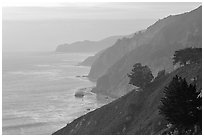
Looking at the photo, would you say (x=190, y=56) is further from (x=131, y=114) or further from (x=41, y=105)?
(x=41, y=105)

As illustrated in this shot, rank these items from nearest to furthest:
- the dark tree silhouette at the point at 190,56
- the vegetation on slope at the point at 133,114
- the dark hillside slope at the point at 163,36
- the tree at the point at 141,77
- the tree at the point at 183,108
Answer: the tree at the point at 183,108, the vegetation on slope at the point at 133,114, the dark tree silhouette at the point at 190,56, the tree at the point at 141,77, the dark hillside slope at the point at 163,36

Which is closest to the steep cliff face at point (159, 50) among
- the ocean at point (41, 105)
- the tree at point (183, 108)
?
the ocean at point (41, 105)

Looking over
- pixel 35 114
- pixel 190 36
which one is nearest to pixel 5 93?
pixel 35 114

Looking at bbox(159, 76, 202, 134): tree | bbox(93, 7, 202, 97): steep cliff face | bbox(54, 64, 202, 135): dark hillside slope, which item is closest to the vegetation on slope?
bbox(54, 64, 202, 135): dark hillside slope

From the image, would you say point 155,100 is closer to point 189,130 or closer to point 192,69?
point 192,69

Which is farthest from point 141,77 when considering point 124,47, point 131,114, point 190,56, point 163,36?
point 124,47

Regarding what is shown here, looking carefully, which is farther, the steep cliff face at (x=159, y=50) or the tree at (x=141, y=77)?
the steep cliff face at (x=159, y=50)

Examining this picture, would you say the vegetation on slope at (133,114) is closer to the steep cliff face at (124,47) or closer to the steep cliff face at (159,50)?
the steep cliff face at (159,50)
